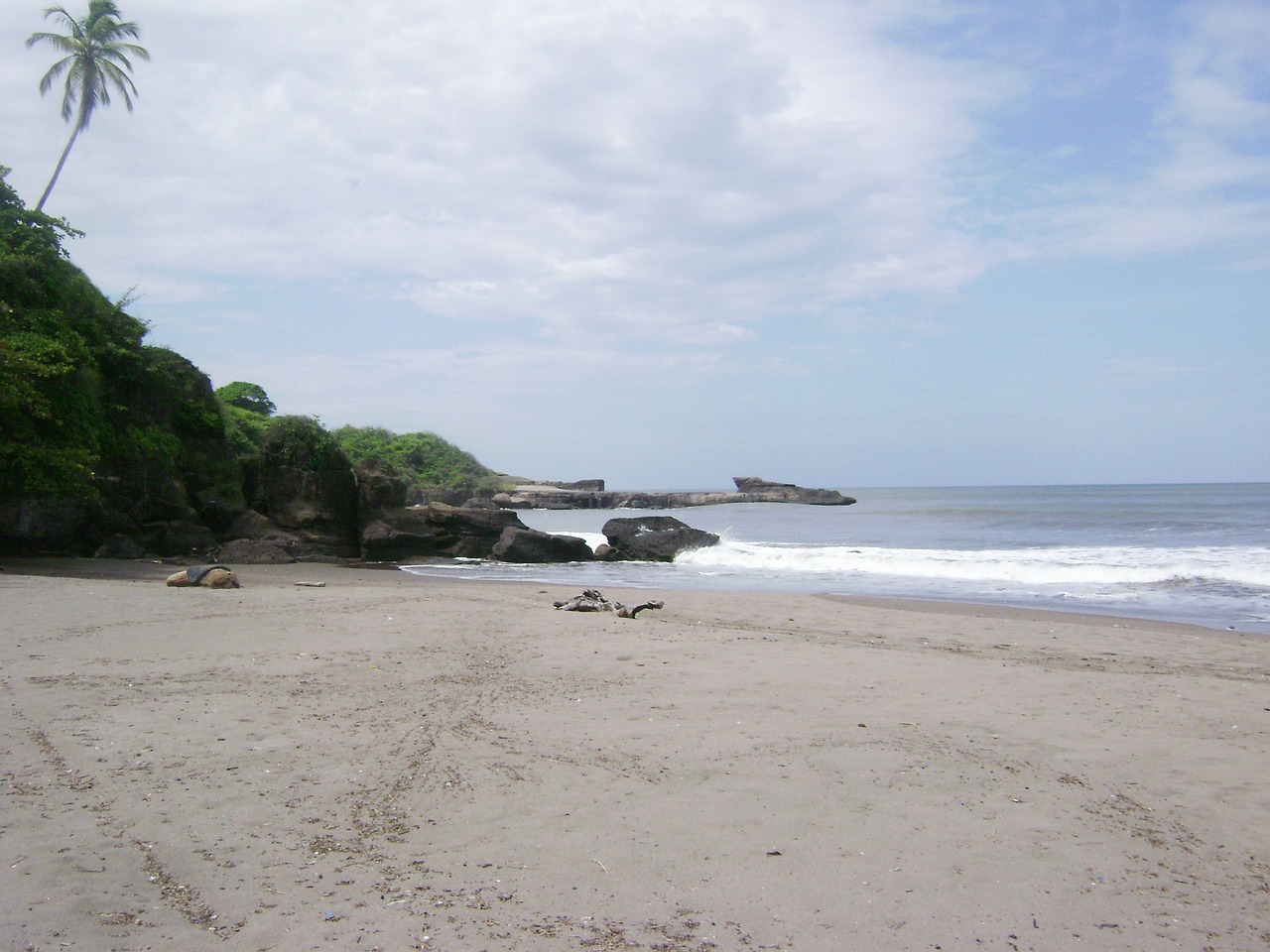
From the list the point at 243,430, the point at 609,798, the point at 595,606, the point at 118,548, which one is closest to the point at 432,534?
the point at 243,430

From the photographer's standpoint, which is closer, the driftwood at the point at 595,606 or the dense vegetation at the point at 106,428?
the driftwood at the point at 595,606

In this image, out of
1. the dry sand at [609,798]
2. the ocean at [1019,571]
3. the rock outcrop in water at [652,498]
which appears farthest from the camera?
the rock outcrop in water at [652,498]

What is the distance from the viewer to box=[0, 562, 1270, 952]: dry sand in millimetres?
3389

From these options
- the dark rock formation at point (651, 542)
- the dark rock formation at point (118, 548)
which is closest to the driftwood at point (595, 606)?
the dark rock formation at point (118, 548)

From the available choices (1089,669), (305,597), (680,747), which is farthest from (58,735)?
(1089,669)

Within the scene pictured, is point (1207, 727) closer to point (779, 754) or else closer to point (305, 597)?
point (779, 754)

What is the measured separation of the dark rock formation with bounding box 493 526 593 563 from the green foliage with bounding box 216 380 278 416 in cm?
1864

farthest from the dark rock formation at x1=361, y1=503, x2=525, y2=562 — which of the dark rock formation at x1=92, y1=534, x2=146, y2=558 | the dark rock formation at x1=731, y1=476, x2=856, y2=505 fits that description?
the dark rock formation at x1=731, y1=476, x2=856, y2=505

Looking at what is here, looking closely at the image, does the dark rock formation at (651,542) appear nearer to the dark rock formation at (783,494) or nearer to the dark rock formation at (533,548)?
the dark rock formation at (533,548)

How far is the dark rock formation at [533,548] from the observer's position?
1037 inches

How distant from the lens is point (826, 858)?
3961mm

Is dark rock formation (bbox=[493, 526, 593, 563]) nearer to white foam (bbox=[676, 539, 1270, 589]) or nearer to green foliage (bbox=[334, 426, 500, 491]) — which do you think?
white foam (bbox=[676, 539, 1270, 589])

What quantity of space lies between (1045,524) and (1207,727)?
37.9 metres

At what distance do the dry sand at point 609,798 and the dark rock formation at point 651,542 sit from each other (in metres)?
18.4
